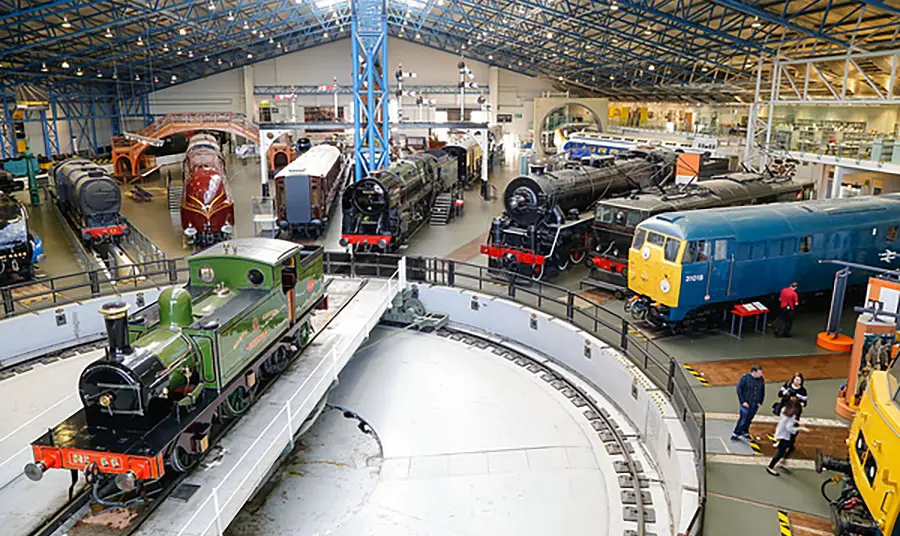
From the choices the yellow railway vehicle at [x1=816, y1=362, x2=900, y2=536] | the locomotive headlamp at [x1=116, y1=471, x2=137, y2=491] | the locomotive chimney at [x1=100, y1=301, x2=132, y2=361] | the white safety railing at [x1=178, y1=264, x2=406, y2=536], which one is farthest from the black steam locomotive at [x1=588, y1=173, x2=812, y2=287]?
the locomotive headlamp at [x1=116, y1=471, x2=137, y2=491]

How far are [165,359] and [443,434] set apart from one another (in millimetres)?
5092

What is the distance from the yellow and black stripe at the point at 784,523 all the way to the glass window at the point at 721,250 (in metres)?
6.76

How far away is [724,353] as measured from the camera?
13305 millimetres

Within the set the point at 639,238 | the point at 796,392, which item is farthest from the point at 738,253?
the point at 796,392

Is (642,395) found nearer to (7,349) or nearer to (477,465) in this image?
(477,465)

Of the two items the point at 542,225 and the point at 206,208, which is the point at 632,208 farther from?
the point at 206,208

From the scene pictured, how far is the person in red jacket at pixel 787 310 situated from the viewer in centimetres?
1370

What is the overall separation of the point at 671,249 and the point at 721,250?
1.14m

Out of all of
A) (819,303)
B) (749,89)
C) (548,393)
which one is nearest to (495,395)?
(548,393)

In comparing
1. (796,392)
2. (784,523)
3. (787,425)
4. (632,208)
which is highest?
(632,208)

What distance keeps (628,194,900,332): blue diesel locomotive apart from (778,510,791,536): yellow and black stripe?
5.98 m

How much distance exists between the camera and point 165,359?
8391 millimetres

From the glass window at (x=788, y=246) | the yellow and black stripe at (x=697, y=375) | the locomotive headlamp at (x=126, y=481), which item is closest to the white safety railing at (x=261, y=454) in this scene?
the locomotive headlamp at (x=126, y=481)

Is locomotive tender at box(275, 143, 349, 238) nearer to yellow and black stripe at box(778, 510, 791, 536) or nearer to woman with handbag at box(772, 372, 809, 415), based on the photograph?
woman with handbag at box(772, 372, 809, 415)
